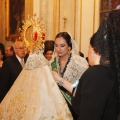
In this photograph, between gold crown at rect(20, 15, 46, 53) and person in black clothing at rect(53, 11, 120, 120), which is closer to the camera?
person in black clothing at rect(53, 11, 120, 120)

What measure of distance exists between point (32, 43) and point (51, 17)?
4.73 meters

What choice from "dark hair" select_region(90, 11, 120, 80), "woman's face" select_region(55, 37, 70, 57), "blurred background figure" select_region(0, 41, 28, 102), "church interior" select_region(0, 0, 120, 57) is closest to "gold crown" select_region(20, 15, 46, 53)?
"woman's face" select_region(55, 37, 70, 57)

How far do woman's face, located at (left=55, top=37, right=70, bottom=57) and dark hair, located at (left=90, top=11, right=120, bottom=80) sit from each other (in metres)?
1.64

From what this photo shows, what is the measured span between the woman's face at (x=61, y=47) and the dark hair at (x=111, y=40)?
5.39ft

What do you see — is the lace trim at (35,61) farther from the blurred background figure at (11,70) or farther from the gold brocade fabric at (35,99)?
the blurred background figure at (11,70)

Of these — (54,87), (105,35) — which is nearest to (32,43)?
(54,87)

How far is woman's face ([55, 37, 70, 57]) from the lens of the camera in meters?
3.28

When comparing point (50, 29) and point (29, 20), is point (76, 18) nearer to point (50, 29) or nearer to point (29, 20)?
point (50, 29)

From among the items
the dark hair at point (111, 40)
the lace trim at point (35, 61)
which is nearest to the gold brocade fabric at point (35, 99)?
the lace trim at point (35, 61)

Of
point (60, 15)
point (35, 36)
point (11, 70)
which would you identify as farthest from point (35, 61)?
point (60, 15)

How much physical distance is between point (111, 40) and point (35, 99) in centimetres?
121

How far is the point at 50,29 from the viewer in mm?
7520

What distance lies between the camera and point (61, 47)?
3.28 metres

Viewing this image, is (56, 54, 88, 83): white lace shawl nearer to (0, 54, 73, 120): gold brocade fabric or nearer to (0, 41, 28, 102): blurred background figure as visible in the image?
(0, 54, 73, 120): gold brocade fabric
